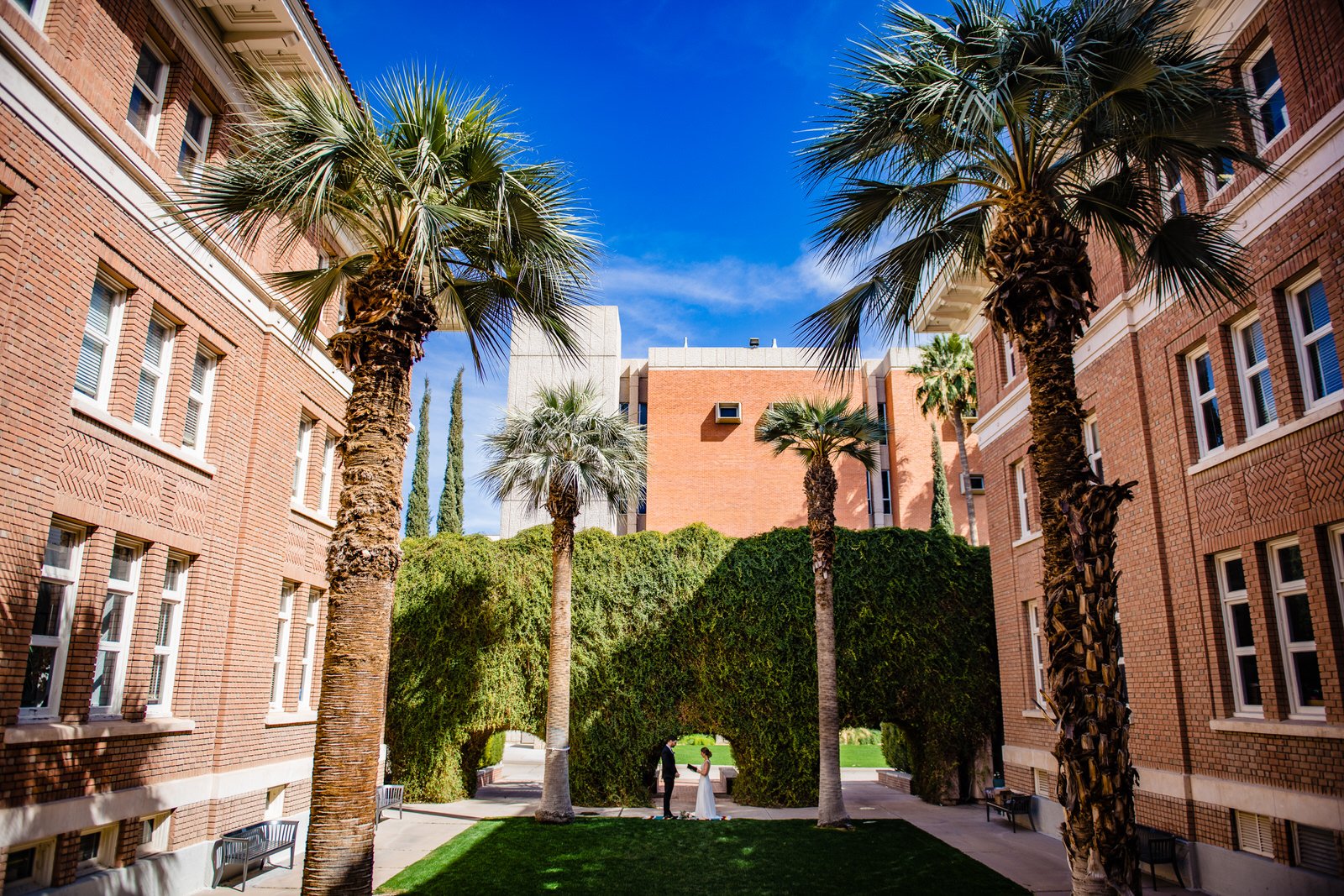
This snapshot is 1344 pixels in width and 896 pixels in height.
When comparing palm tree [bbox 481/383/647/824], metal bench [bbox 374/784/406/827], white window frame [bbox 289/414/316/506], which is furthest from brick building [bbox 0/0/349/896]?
palm tree [bbox 481/383/647/824]

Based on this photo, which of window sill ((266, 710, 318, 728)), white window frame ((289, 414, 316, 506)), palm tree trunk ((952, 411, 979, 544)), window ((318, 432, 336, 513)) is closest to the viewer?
window sill ((266, 710, 318, 728))

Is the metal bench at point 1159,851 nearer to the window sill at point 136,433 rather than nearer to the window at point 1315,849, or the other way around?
the window at point 1315,849

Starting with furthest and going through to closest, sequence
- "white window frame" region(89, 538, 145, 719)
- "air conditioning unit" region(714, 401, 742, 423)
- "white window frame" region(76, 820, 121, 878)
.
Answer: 1. "air conditioning unit" region(714, 401, 742, 423)
2. "white window frame" region(89, 538, 145, 719)
3. "white window frame" region(76, 820, 121, 878)

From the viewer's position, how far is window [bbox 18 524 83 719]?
352 inches

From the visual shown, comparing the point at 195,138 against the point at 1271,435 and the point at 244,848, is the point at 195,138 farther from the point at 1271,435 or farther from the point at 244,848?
the point at 1271,435

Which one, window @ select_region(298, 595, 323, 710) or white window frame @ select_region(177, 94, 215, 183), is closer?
white window frame @ select_region(177, 94, 215, 183)

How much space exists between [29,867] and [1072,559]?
35.0ft

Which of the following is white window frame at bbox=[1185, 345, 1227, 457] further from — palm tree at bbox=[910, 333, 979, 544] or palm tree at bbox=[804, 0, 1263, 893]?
palm tree at bbox=[910, 333, 979, 544]

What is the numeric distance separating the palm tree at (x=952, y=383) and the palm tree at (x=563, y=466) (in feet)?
71.2

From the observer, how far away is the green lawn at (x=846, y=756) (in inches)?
1380

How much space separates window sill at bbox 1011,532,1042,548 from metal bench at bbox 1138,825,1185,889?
6.30 metres

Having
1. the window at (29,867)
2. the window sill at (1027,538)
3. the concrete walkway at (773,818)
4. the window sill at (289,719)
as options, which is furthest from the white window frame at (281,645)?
the window sill at (1027,538)

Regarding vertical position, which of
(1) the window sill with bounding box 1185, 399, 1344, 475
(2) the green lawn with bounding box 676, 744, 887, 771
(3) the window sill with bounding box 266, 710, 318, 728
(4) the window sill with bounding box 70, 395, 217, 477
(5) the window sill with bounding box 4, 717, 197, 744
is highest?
(1) the window sill with bounding box 1185, 399, 1344, 475

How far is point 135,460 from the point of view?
1044 centimetres
